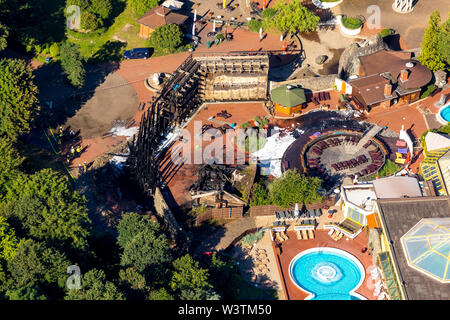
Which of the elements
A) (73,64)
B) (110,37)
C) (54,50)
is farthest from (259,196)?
(54,50)

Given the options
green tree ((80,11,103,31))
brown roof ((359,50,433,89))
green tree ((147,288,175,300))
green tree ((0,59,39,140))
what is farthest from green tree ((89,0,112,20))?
green tree ((147,288,175,300))

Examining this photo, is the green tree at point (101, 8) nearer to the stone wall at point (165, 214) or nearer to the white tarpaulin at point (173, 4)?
the white tarpaulin at point (173, 4)

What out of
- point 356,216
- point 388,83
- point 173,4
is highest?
point 173,4

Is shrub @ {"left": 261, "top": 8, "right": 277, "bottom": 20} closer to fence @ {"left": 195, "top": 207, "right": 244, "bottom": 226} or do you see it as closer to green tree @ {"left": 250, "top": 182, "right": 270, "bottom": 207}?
green tree @ {"left": 250, "top": 182, "right": 270, "bottom": 207}

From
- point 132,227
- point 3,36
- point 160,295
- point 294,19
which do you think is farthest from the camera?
point 3,36

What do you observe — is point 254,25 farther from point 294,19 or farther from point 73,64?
point 73,64

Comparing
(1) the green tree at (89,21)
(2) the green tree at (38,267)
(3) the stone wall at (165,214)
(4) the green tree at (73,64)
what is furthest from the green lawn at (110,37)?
(2) the green tree at (38,267)
